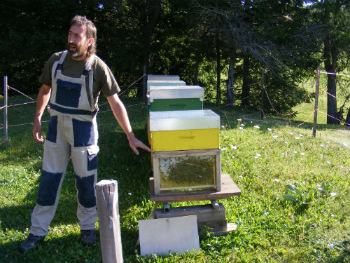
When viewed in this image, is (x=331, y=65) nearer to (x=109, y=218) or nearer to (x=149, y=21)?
(x=149, y=21)

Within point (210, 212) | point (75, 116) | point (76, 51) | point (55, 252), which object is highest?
point (76, 51)

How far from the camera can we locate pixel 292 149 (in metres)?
5.76

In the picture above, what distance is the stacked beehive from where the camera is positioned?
9.52 feet

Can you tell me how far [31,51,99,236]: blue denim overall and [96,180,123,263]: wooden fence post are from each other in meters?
1.07

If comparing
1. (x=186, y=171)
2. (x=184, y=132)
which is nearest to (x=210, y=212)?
(x=186, y=171)

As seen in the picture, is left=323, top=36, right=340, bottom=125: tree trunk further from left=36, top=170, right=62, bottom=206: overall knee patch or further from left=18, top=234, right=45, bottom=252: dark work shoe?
left=18, top=234, right=45, bottom=252: dark work shoe

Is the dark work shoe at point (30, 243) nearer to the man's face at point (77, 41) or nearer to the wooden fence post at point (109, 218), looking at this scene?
the wooden fence post at point (109, 218)

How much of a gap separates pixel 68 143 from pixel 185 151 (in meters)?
0.99

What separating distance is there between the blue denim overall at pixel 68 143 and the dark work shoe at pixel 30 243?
47 mm

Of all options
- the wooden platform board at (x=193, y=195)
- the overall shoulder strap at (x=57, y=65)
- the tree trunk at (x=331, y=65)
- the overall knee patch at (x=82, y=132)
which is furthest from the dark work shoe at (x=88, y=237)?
the tree trunk at (x=331, y=65)

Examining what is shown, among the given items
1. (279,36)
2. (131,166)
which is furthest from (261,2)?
(131,166)

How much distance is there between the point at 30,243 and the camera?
122 inches

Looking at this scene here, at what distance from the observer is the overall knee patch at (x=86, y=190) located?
3.04 metres

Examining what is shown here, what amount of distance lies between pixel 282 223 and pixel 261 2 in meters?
9.42
